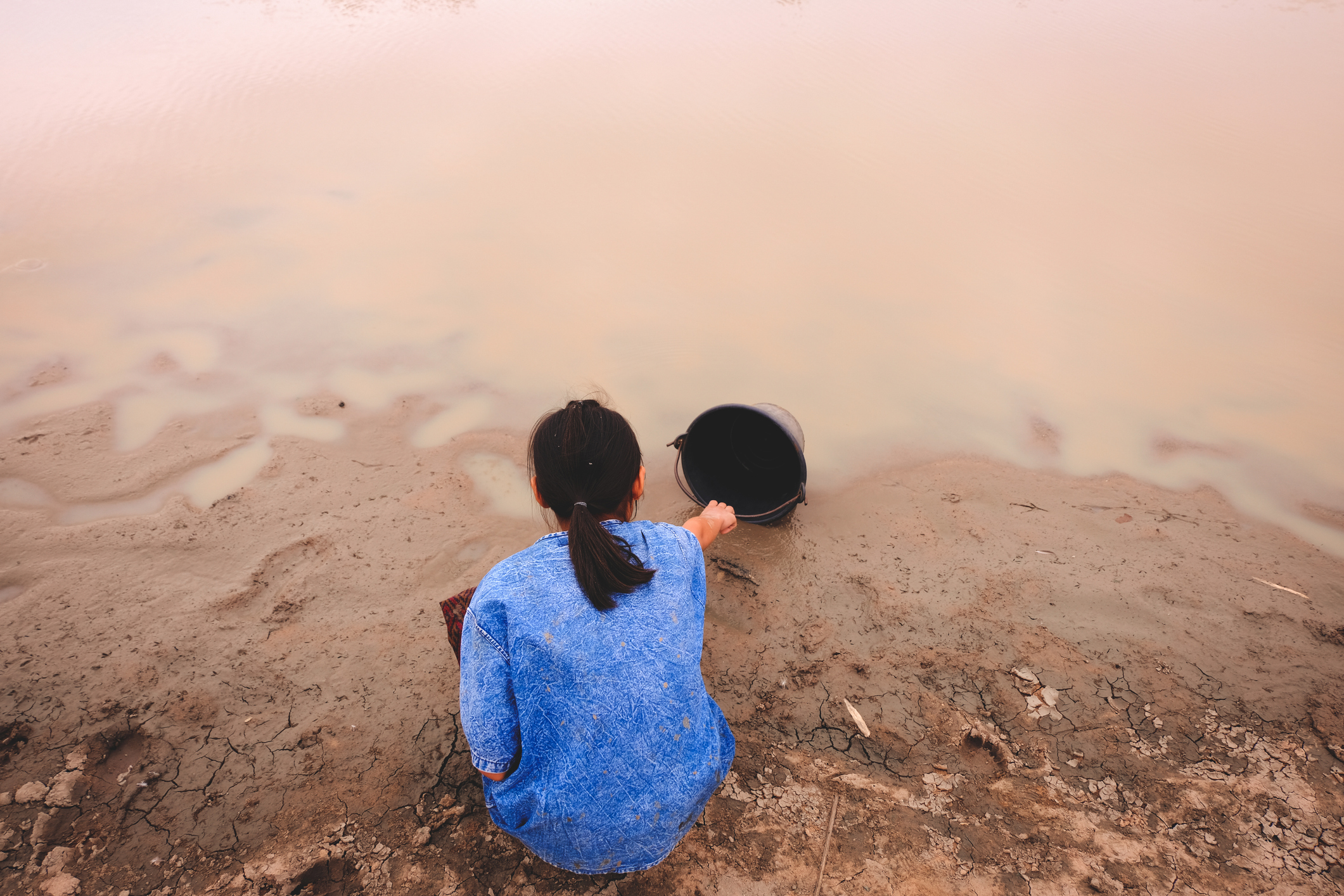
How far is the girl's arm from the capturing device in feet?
7.04

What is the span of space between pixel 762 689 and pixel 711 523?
0.74 m

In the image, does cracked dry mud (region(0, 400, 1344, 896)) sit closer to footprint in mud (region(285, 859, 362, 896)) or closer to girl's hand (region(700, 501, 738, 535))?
footprint in mud (region(285, 859, 362, 896))

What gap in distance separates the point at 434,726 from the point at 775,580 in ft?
4.64

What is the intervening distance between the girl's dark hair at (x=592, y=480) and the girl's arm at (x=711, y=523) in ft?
2.04

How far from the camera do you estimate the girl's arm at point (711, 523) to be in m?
2.15

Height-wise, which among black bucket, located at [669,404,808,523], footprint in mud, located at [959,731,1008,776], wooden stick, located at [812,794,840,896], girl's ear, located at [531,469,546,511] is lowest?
wooden stick, located at [812,794,840,896]

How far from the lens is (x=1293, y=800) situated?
7.04 feet

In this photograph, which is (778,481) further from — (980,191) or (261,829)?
(980,191)

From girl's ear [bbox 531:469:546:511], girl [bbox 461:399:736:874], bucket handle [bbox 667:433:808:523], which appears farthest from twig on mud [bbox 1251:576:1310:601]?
girl's ear [bbox 531:469:546:511]

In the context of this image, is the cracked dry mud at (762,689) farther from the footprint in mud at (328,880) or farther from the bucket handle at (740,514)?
the bucket handle at (740,514)

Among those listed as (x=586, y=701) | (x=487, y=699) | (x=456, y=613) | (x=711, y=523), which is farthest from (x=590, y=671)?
(x=711, y=523)

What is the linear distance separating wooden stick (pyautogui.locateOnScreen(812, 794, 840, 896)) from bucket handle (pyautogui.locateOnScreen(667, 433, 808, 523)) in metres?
1.12

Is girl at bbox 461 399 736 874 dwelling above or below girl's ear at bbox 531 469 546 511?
below

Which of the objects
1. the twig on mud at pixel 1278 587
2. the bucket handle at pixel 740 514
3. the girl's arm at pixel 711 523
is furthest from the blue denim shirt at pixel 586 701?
the twig on mud at pixel 1278 587
